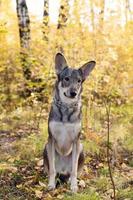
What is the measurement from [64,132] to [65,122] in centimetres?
14

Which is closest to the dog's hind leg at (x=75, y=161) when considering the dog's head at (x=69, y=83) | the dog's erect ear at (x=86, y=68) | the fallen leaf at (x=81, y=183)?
the fallen leaf at (x=81, y=183)

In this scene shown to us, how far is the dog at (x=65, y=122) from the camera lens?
6207mm

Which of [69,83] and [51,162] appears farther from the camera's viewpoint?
[51,162]

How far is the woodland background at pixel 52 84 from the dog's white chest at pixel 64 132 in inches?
24.5

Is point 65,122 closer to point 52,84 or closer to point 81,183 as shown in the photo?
point 81,183

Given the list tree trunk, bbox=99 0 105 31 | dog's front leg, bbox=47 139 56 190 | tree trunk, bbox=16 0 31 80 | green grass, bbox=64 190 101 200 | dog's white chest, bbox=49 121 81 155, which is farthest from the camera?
tree trunk, bbox=16 0 31 80

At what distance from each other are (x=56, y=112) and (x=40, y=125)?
3733 mm

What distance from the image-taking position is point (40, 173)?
7.09m

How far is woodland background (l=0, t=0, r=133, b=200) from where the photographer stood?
22.6 ft

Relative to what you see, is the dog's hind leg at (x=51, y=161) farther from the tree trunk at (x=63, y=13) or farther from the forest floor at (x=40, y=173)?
the tree trunk at (x=63, y=13)

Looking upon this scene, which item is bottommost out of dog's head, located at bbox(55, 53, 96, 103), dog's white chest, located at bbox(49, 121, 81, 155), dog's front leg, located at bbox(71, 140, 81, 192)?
dog's front leg, located at bbox(71, 140, 81, 192)

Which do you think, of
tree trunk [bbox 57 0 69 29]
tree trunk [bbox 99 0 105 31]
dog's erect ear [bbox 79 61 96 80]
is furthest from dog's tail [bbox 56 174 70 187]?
tree trunk [bbox 57 0 69 29]

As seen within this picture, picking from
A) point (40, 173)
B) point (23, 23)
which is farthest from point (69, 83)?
point (23, 23)

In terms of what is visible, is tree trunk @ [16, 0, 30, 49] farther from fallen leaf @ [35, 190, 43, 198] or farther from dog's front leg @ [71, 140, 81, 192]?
fallen leaf @ [35, 190, 43, 198]
